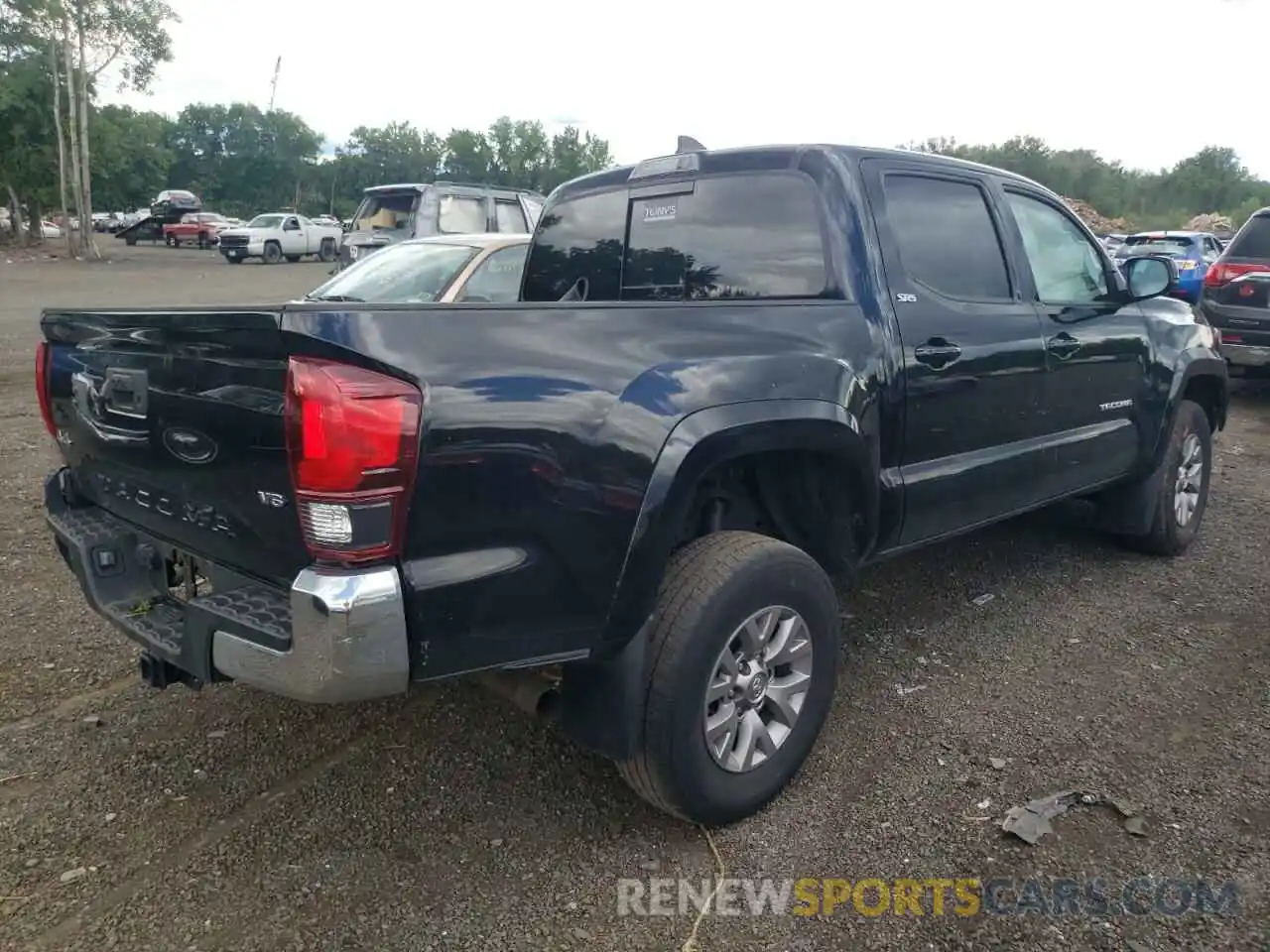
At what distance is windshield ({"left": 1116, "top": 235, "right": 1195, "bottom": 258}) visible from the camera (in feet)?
52.7

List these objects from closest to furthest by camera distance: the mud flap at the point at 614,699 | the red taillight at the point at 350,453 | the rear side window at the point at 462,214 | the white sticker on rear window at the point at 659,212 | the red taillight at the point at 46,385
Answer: the red taillight at the point at 350,453, the mud flap at the point at 614,699, the red taillight at the point at 46,385, the white sticker on rear window at the point at 659,212, the rear side window at the point at 462,214

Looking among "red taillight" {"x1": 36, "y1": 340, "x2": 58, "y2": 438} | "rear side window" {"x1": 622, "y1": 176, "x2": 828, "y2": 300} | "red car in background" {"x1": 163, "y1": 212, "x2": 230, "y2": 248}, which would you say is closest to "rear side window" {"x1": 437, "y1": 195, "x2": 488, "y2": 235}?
"rear side window" {"x1": 622, "y1": 176, "x2": 828, "y2": 300}

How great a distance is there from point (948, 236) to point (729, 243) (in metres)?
0.87

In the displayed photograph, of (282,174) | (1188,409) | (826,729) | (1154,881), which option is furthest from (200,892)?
(282,174)

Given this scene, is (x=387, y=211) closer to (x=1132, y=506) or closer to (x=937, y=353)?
(x=1132, y=506)

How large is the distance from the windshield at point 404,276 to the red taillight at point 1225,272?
6.95 metres

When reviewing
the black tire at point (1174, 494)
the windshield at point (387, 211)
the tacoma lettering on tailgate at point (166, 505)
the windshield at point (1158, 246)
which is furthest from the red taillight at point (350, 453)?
the windshield at point (1158, 246)

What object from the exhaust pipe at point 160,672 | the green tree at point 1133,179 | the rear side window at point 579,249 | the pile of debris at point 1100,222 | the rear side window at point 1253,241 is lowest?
the exhaust pipe at point 160,672

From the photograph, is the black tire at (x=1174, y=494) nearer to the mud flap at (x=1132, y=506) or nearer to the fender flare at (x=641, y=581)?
the mud flap at (x=1132, y=506)

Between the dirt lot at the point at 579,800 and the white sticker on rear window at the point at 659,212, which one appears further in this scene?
the white sticker on rear window at the point at 659,212

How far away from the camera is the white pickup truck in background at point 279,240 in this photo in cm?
3112

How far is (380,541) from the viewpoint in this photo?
6.97 feet

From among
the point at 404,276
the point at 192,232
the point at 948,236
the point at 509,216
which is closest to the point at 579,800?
the point at 948,236

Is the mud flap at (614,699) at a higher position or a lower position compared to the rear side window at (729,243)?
lower
